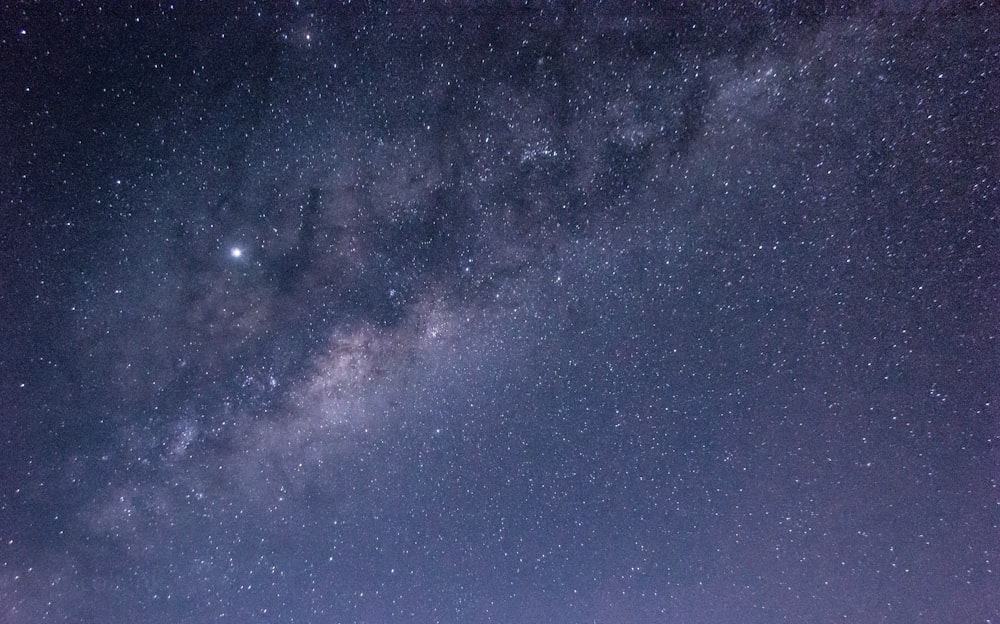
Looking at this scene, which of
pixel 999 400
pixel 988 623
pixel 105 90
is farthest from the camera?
pixel 988 623

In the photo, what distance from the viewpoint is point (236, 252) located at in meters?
4.68

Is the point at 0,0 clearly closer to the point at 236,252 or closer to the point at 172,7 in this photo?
the point at 172,7

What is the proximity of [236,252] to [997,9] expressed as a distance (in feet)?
17.3

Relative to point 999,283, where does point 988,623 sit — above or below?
below

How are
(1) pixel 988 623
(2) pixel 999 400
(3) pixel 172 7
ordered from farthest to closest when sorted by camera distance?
(1) pixel 988 623 < (2) pixel 999 400 < (3) pixel 172 7

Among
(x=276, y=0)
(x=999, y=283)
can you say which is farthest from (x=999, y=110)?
(x=276, y=0)

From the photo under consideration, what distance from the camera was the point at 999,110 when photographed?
3.71 m

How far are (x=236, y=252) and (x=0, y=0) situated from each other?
1995mm

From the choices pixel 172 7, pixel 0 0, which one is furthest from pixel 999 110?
pixel 0 0

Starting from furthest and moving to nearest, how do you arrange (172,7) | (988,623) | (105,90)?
(988,623) → (105,90) → (172,7)

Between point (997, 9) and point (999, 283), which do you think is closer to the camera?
point (997, 9)

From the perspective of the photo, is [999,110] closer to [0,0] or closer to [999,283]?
[999,283]

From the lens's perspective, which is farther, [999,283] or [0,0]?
[999,283]

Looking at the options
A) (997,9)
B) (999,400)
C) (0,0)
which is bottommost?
(999,400)
